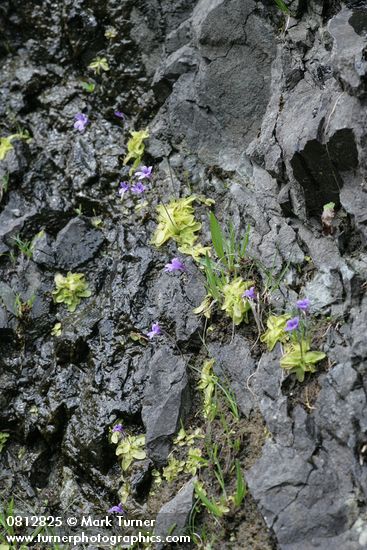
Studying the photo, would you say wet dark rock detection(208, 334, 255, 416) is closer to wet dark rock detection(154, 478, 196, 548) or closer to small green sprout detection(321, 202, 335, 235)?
wet dark rock detection(154, 478, 196, 548)

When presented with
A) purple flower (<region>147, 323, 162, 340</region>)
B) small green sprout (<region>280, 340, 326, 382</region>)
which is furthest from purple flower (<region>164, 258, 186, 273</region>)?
small green sprout (<region>280, 340, 326, 382</region>)

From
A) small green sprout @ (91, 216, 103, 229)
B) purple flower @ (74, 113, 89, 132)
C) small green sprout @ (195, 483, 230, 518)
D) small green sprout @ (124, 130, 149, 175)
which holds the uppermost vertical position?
purple flower @ (74, 113, 89, 132)

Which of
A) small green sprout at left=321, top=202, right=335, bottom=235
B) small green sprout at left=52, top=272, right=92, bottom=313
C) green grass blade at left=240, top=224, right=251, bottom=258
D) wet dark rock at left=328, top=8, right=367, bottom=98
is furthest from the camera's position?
small green sprout at left=52, top=272, right=92, bottom=313

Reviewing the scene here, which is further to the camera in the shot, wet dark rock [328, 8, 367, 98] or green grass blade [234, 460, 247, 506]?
wet dark rock [328, 8, 367, 98]

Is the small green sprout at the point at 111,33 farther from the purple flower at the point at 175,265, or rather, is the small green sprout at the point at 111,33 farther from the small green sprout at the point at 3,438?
the small green sprout at the point at 3,438

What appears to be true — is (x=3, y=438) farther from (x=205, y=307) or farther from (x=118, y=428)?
(x=205, y=307)
